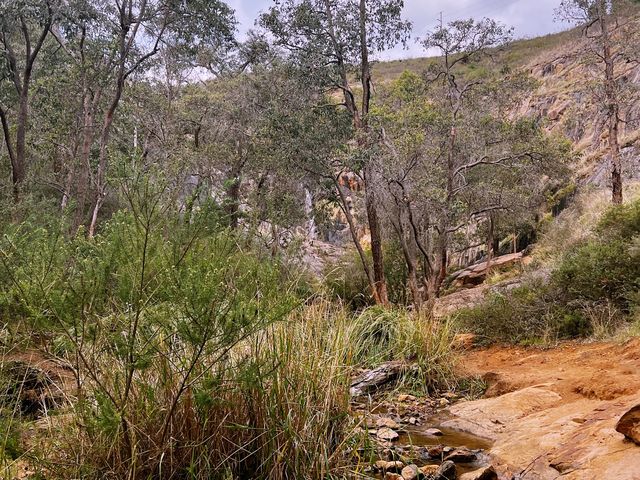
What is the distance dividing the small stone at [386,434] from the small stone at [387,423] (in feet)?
0.50

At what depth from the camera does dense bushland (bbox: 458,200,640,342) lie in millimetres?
8406

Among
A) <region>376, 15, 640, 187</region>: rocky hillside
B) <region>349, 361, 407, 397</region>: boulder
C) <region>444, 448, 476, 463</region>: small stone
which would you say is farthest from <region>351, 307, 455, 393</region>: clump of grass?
<region>376, 15, 640, 187</region>: rocky hillside

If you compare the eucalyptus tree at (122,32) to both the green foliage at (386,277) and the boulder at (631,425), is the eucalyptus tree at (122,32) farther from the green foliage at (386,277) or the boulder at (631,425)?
the boulder at (631,425)

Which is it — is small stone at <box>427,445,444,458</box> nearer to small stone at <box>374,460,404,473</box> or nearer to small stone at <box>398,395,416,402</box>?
small stone at <box>374,460,404,473</box>

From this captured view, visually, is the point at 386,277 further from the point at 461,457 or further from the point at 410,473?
the point at 410,473

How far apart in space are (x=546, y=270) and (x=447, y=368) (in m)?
5.36

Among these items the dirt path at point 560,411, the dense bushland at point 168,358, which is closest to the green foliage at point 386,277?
the dirt path at point 560,411

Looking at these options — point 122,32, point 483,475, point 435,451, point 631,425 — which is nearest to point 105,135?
point 122,32

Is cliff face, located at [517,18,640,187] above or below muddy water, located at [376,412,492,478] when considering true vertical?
above

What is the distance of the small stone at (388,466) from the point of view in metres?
3.82

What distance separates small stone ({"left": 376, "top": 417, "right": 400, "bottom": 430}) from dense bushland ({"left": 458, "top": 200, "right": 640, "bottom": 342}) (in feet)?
14.0

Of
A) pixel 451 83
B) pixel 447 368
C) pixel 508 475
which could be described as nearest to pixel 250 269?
pixel 508 475

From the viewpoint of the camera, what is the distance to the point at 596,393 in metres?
5.27

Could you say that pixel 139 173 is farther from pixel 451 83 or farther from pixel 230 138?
pixel 230 138
